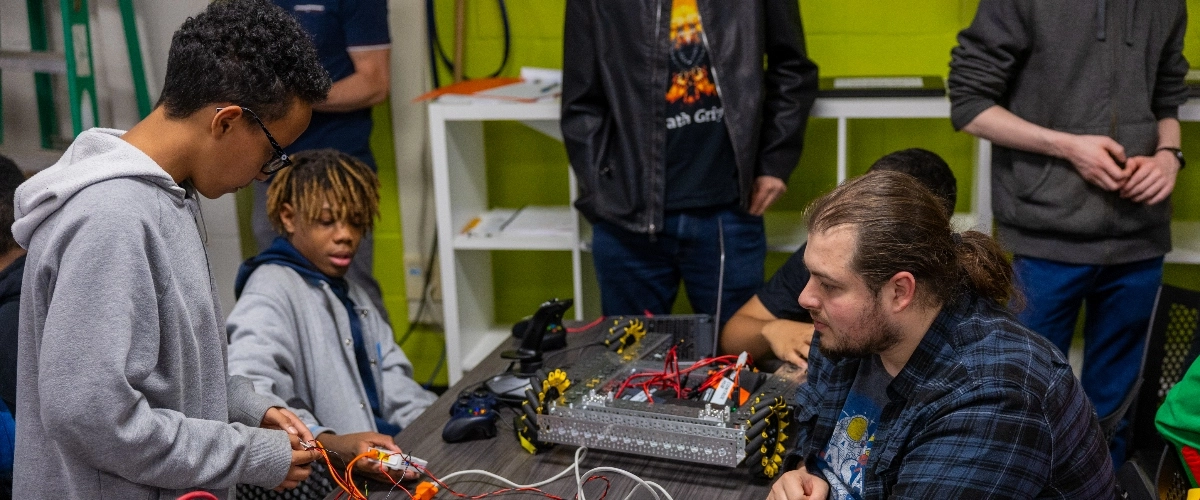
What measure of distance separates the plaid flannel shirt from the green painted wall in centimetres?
176

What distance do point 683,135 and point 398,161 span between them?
130 centimetres

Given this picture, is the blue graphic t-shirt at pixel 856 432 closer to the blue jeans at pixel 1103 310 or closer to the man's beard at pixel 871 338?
the man's beard at pixel 871 338

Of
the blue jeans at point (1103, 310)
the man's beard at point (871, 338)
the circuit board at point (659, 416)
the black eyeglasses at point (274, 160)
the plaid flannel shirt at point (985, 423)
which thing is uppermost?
the black eyeglasses at point (274, 160)

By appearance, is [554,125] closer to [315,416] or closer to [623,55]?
[623,55]

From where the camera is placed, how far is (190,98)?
1.18 m

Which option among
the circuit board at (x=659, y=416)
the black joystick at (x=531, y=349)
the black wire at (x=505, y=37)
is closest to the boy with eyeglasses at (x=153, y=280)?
the circuit board at (x=659, y=416)

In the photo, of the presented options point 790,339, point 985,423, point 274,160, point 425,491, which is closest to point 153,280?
point 274,160

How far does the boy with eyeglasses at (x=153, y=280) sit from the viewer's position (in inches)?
42.9

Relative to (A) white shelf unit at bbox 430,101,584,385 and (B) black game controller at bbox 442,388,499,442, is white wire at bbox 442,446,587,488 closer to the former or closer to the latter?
(B) black game controller at bbox 442,388,499,442

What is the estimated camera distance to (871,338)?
1299mm

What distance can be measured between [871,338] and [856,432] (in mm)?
159

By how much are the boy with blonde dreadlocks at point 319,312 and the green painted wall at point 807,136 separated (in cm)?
117

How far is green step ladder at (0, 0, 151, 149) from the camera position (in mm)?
2820

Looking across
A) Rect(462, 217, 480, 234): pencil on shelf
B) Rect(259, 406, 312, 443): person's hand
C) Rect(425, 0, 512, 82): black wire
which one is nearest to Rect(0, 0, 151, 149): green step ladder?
Rect(425, 0, 512, 82): black wire
